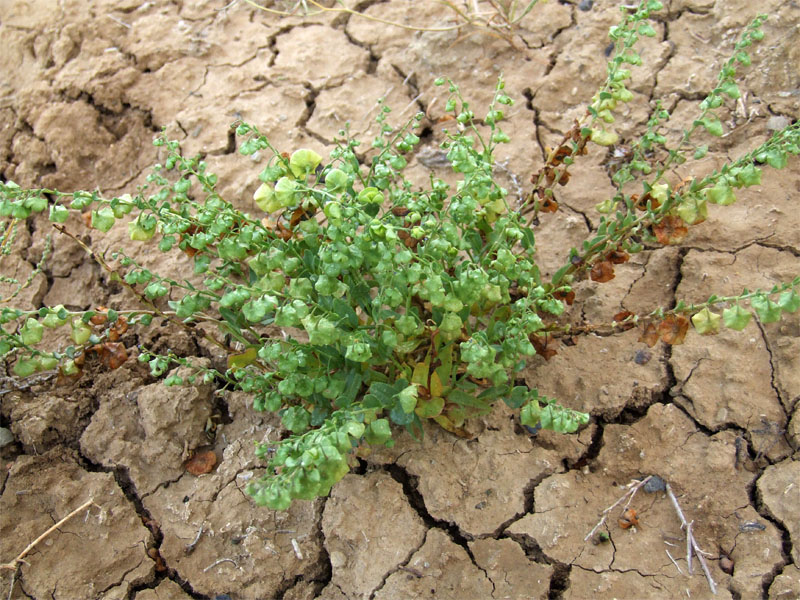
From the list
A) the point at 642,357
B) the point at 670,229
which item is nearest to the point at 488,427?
the point at 642,357

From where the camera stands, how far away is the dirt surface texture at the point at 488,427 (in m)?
2.44

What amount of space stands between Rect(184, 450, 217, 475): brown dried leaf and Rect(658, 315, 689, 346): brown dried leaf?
5.75 ft

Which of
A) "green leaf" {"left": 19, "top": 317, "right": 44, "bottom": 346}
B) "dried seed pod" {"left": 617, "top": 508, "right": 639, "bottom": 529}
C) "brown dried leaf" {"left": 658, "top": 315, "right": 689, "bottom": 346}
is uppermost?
"brown dried leaf" {"left": 658, "top": 315, "right": 689, "bottom": 346}

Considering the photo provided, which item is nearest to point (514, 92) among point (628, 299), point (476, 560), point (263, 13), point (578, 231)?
point (578, 231)

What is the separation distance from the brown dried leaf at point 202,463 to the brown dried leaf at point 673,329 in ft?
5.75

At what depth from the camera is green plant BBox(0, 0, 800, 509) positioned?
80.5 inches

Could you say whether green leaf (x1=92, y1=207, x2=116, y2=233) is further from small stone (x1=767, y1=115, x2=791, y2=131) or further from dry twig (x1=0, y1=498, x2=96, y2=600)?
small stone (x1=767, y1=115, x2=791, y2=131)

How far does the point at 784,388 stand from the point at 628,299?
26.2 inches

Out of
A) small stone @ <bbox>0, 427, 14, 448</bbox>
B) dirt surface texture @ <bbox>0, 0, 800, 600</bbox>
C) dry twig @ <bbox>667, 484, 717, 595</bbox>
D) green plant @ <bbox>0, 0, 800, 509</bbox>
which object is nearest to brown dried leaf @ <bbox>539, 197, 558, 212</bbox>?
green plant @ <bbox>0, 0, 800, 509</bbox>

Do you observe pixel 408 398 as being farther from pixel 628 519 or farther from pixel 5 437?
pixel 5 437

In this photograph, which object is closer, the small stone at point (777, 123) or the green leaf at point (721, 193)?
the green leaf at point (721, 193)

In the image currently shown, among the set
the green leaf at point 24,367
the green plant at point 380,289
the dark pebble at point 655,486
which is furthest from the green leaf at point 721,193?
the green leaf at point 24,367

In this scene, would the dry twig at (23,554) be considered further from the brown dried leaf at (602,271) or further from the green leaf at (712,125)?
the green leaf at (712,125)

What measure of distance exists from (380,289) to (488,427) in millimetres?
826
